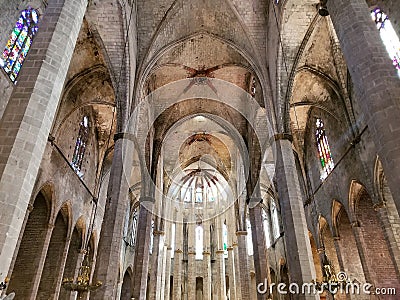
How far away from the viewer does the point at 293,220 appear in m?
11.4

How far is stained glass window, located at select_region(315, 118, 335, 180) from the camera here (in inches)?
703

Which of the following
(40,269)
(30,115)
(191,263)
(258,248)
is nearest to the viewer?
(30,115)

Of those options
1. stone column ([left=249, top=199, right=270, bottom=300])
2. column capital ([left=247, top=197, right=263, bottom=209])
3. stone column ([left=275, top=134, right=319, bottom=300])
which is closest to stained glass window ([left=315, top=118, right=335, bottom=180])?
column capital ([left=247, top=197, right=263, bottom=209])

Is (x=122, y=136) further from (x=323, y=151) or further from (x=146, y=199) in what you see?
(x=323, y=151)

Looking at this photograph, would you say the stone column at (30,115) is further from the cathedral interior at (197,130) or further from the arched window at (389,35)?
the arched window at (389,35)

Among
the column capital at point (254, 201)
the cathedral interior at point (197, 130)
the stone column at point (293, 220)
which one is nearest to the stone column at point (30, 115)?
the cathedral interior at point (197, 130)

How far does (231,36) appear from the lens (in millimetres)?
16891

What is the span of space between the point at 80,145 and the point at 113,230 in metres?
8.88

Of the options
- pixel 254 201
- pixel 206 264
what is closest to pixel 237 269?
pixel 206 264

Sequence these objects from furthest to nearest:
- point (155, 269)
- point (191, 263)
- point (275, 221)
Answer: point (191, 263) < point (275, 221) < point (155, 269)

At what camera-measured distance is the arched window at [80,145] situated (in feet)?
59.1

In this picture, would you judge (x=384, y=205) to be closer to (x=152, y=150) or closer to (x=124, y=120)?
(x=124, y=120)

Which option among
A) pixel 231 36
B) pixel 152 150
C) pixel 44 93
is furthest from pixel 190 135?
pixel 44 93

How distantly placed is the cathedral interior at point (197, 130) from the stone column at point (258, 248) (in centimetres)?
8
